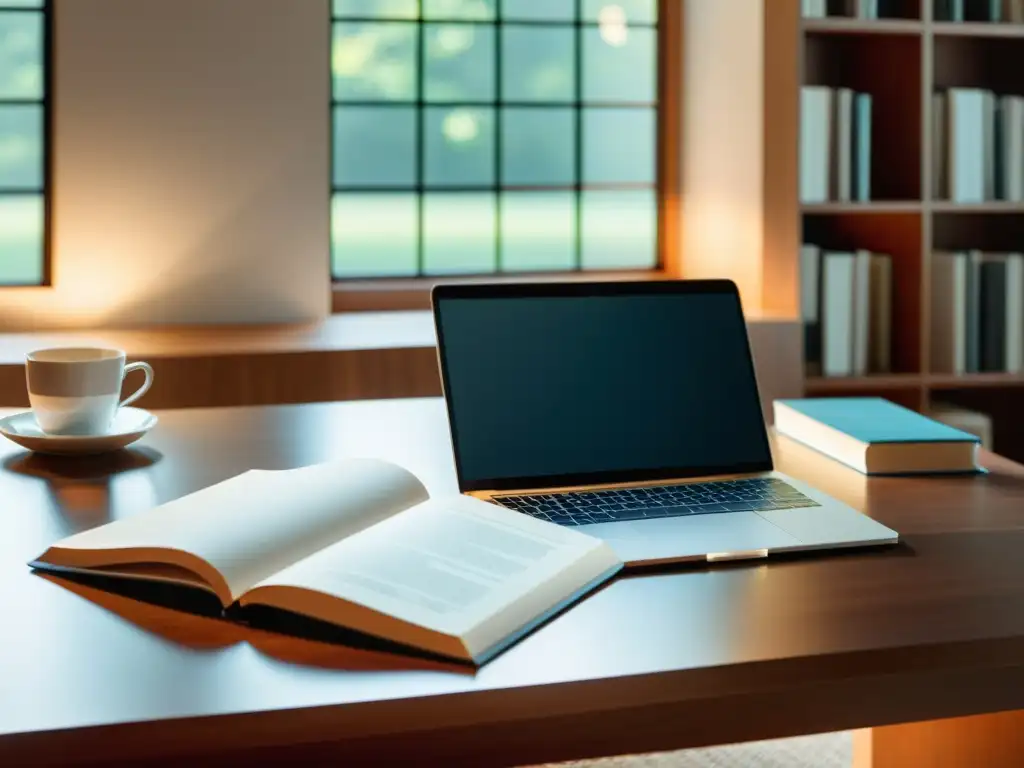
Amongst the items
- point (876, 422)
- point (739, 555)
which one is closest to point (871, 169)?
point (876, 422)

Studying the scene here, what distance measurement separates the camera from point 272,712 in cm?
62

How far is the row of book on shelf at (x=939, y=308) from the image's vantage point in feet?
9.82

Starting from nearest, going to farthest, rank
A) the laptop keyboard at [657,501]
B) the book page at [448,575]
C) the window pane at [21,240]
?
the book page at [448,575] → the laptop keyboard at [657,501] → the window pane at [21,240]

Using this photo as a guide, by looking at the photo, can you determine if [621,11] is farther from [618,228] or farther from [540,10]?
[618,228]

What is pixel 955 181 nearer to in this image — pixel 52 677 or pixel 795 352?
pixel 795 352

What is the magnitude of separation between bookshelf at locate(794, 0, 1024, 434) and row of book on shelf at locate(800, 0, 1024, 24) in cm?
4

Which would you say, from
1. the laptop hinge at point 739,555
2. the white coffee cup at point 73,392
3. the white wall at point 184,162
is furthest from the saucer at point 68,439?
the white wall at point 184,162

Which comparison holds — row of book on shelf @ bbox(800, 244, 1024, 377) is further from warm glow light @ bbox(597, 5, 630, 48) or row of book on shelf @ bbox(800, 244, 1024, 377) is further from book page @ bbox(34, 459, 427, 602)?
book page @ bbox(34, 459, 427, 602)

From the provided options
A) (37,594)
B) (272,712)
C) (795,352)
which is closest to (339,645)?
(272,712)

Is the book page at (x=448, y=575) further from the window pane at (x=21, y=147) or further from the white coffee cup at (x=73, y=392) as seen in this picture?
the window pane at (x=21, y=147)

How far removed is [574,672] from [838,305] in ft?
8.15

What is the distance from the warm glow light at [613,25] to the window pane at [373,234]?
29.2 inches

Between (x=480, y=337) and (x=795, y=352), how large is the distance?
1.89 meters

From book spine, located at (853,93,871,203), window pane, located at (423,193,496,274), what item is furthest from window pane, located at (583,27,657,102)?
book spine, located at (853,93,871,203)
